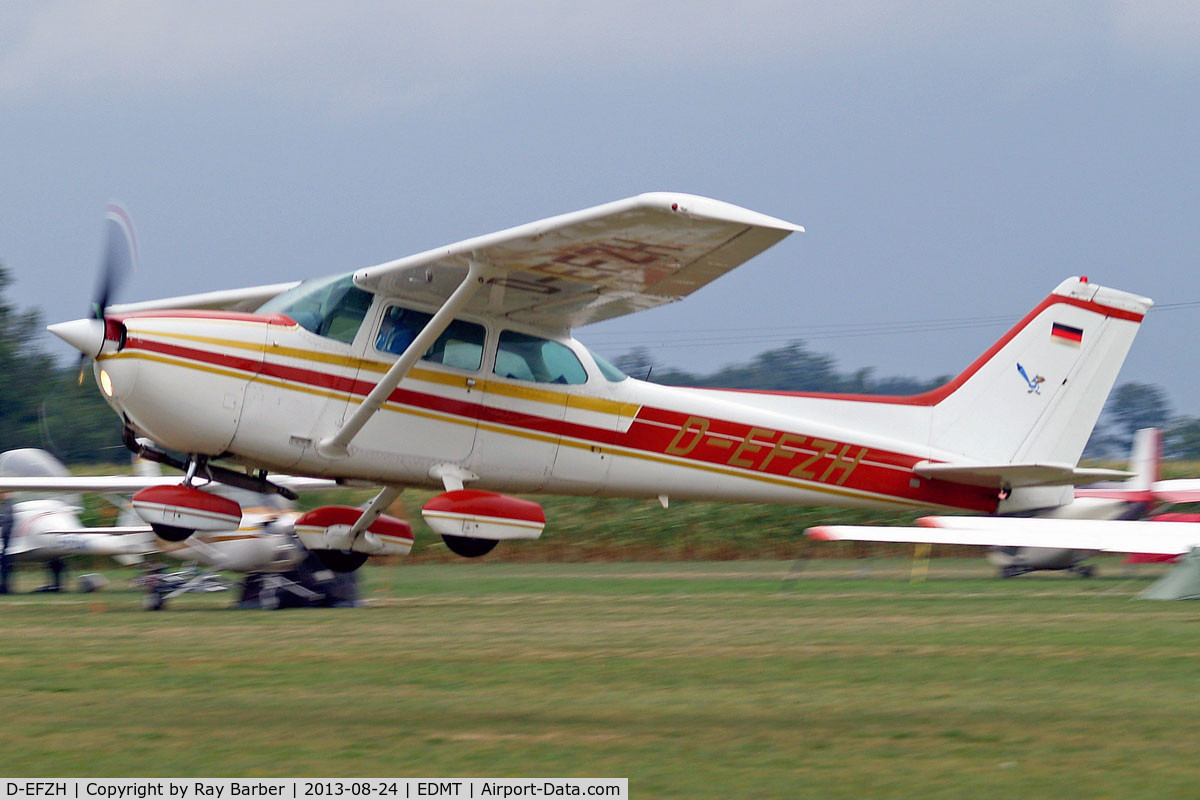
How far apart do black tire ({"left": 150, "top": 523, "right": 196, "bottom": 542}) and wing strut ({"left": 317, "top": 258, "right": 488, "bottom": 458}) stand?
1.29m

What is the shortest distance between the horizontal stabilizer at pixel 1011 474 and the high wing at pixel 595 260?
383 centimetres

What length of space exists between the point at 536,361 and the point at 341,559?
9.73ft

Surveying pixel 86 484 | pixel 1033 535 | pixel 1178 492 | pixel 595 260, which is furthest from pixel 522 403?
pixel 1178 492

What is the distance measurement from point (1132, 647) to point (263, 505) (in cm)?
959

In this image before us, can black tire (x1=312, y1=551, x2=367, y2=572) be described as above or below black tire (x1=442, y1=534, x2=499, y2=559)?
below

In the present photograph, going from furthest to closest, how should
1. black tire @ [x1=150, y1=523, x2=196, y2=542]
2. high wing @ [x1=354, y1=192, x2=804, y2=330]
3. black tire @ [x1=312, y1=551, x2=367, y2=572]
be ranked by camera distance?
black tire @ [x1=312, y1=551, x2=367, y2=572] < black tire @ [x1=150, y1=523, x2=196, y2=542] < high wing @ [x1=354, y1=192, x2=804, y2=330]

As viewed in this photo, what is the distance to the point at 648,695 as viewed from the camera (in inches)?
301

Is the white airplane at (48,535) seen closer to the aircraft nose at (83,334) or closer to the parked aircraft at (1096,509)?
the aircraft nose at (83,334)

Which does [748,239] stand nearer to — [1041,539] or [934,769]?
[1041,539]

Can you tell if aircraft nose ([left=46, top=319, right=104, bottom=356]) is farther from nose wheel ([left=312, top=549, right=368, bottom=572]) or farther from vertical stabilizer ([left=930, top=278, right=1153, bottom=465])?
vertical stabilizer ([left=930, top=278, right=1153, bottom=465])

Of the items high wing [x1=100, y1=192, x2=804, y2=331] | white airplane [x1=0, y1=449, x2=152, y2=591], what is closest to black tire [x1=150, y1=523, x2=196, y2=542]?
high wing [x1=100, y1=192, x2=804, y2=331]

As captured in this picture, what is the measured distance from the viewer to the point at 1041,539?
1170 cm

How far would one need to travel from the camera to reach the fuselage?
38.6ft

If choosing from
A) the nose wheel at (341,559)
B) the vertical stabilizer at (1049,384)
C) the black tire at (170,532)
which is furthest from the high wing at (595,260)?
the vertical stabilizer at (1049,384)
